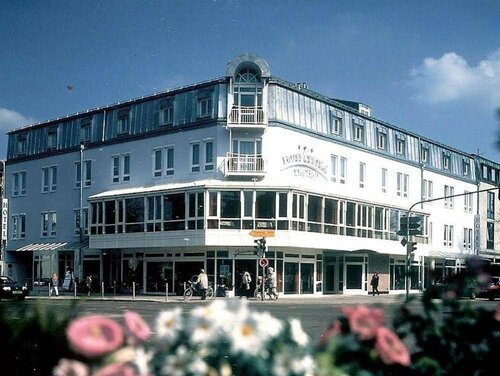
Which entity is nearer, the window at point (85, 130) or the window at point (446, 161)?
the window at point (85, 130)

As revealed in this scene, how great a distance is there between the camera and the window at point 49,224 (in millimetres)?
47594

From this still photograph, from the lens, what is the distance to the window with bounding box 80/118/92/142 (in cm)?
4597

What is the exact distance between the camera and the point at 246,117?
37156 millimetres

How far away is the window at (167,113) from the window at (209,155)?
136 inches

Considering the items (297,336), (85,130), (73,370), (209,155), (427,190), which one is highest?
(85,130)

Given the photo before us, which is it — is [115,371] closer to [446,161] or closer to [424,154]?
[424,154]

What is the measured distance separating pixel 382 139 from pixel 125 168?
61.2 ft

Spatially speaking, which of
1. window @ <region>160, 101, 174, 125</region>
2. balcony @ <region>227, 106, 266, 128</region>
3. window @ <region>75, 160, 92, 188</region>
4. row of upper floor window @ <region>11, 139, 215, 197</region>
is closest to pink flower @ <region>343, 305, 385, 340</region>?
balcony @ <region>227, 106, 266, 128</region>

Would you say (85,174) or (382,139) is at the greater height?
(382,139)

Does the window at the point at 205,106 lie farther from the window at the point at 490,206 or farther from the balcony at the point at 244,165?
the window at the point at 490,206

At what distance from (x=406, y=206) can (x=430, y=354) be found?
4568 centimetres

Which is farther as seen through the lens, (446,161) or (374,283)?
(446,161)

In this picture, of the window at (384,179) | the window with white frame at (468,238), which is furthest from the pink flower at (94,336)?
the window with white frame at (468,238)

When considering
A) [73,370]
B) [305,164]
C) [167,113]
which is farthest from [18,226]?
[73,370]
